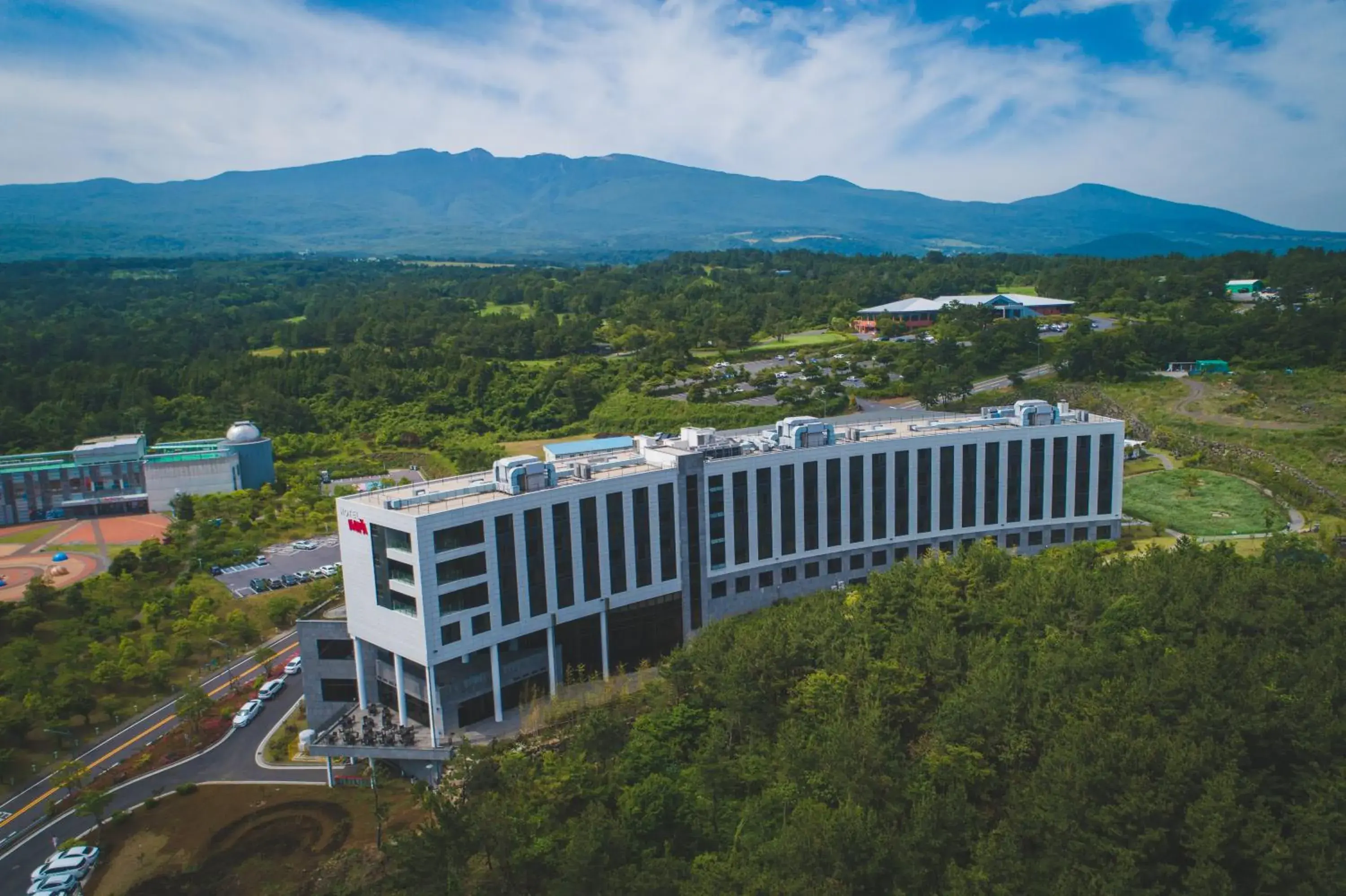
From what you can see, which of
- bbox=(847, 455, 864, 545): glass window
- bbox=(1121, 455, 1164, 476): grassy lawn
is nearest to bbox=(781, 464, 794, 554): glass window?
bbox=(847, 455, 864, 545): glass window

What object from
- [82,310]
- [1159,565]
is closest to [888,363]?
[1159,565]

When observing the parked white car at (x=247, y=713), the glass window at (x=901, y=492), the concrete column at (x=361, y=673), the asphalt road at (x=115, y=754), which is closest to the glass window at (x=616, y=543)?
the concrete column at (x=361, y=673)

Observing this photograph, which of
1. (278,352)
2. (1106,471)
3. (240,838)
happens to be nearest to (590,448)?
(240,838)

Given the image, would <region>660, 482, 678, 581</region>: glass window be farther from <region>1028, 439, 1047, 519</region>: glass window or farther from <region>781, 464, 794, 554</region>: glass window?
<region>1028, 439, 1047, 519</region>: glass window

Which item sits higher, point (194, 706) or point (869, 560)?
point (869, 560)

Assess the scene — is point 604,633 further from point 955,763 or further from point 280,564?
point 280,564

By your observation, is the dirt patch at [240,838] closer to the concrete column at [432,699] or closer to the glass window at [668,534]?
the concrete column at [432,699]

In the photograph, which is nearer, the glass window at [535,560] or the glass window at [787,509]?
the glass window at [535,560]
